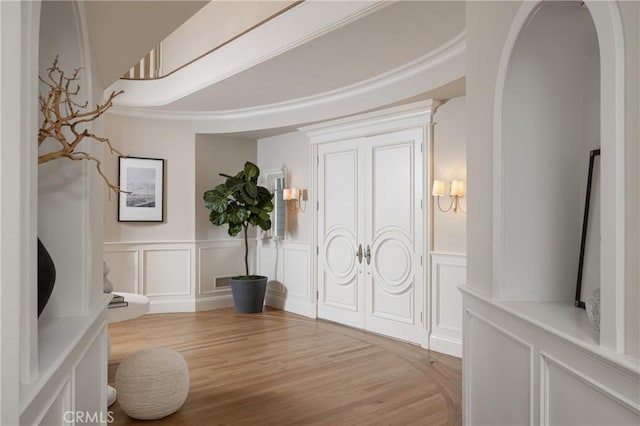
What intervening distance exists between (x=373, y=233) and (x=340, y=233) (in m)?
0.58

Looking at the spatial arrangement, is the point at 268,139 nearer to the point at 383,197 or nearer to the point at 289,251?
the point at 289,251

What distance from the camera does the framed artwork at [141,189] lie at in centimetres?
616

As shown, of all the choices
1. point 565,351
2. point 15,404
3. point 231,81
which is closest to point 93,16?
point 15,404

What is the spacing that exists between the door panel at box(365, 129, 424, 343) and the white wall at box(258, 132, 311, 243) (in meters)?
1.19

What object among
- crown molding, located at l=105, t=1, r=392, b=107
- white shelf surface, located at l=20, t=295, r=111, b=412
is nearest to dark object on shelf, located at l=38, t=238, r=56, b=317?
white shelf surface, located at l=20, t=295, r=111, b=412

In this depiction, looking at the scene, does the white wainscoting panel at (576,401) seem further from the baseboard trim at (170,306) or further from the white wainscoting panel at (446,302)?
the baseboard trim at (170,306)

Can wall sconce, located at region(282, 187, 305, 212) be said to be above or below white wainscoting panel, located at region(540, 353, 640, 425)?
above

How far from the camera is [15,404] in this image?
994mm

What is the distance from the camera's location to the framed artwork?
6.16 m

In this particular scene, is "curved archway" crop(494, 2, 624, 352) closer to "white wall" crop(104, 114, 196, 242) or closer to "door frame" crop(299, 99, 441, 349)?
"door frame" crop(299, 99, 441, 349)

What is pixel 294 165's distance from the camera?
6.53 m

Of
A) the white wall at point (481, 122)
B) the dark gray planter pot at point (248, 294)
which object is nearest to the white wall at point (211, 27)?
the white wall at point (481, 122)

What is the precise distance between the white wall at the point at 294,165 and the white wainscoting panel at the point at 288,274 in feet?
0.65
